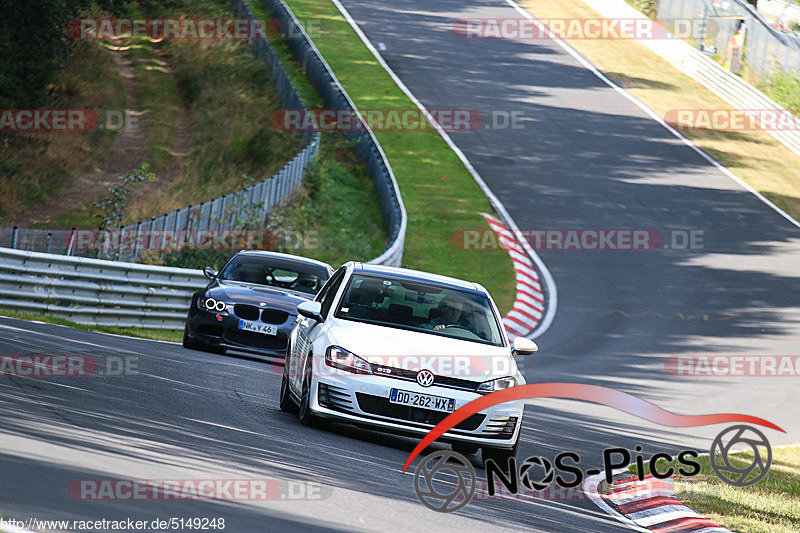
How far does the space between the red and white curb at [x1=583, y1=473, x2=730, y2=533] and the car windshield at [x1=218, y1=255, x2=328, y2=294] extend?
734 cm

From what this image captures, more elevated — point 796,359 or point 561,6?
point 561,6

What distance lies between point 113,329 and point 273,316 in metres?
3.77

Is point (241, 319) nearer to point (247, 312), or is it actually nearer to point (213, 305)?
point (247, 312)

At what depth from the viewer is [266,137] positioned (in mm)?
38250

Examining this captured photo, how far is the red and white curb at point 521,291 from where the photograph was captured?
2283 centimetres

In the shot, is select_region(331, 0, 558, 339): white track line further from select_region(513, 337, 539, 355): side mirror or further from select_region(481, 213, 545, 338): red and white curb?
select_region(513, 337, 539, 355): side mirror

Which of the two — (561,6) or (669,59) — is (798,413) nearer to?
(669,59)

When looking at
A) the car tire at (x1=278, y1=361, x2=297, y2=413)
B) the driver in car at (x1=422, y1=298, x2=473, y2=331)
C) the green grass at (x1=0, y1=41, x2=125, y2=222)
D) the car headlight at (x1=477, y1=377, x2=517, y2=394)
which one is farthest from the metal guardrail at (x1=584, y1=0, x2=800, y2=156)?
the car headlight at (x1=477, y1=377, x2=517, y2=394)

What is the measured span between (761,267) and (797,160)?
11.8 metres

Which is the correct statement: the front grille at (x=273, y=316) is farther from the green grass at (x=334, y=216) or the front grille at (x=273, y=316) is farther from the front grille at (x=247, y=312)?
the green grass at (x=334, y=216)

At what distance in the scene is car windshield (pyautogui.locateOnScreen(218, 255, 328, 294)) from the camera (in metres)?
16.2

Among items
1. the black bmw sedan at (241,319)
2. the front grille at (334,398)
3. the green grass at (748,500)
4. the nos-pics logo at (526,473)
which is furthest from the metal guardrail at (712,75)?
the front grille at (334,398)

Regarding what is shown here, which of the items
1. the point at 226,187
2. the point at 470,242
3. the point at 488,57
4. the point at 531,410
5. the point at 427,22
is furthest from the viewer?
the point at 427,22

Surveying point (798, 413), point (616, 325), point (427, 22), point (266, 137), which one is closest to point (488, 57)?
point (427, 22)
